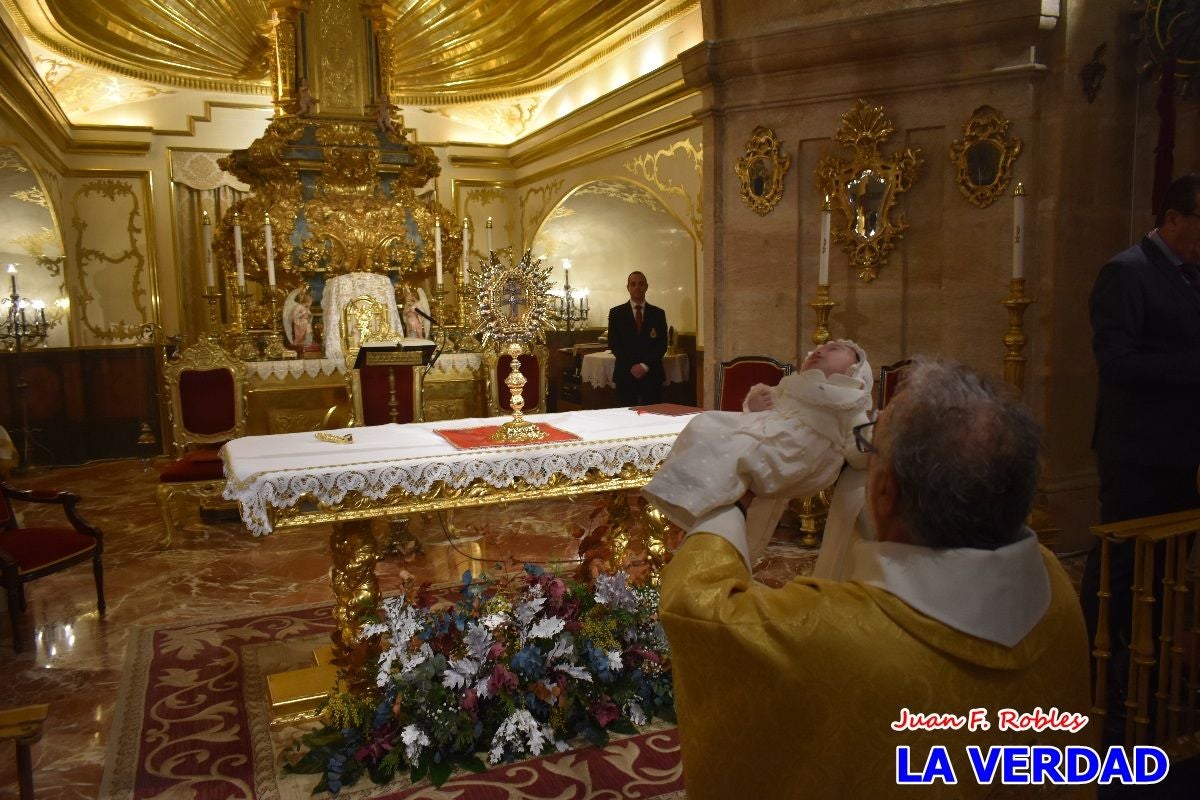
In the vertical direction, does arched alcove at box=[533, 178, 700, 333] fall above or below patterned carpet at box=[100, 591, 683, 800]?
above

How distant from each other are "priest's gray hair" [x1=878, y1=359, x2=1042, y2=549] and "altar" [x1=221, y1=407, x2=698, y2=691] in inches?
85.0

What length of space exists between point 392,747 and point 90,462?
7873 mm

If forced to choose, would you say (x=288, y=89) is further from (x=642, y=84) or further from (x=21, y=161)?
(x=642, y=84)

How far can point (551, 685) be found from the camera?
314 centimetres

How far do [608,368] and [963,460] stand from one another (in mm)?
8826

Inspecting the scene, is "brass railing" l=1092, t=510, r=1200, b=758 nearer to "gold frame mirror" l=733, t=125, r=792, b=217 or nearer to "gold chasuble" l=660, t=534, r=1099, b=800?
"gold chasuble" l=660, t=534, r=1099, b=800

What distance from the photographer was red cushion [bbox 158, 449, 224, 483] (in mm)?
5789

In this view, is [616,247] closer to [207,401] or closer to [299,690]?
→ [207,401]

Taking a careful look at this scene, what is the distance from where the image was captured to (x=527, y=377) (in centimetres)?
702

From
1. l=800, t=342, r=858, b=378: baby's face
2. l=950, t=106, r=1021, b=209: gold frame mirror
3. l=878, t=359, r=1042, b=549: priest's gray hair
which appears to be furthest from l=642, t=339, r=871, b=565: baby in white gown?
l=950, t=106, r=1021, b=209: gold frame mirror

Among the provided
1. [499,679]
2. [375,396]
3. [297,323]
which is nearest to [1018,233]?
[499,679]

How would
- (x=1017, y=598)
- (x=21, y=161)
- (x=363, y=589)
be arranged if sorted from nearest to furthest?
(x=1017, y=598) → (x=363, y=589) → (x=21, y=161)

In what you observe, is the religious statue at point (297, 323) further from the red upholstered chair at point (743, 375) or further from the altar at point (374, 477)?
the altar at point (374, 477)

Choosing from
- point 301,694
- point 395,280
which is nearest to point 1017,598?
point 301,694
